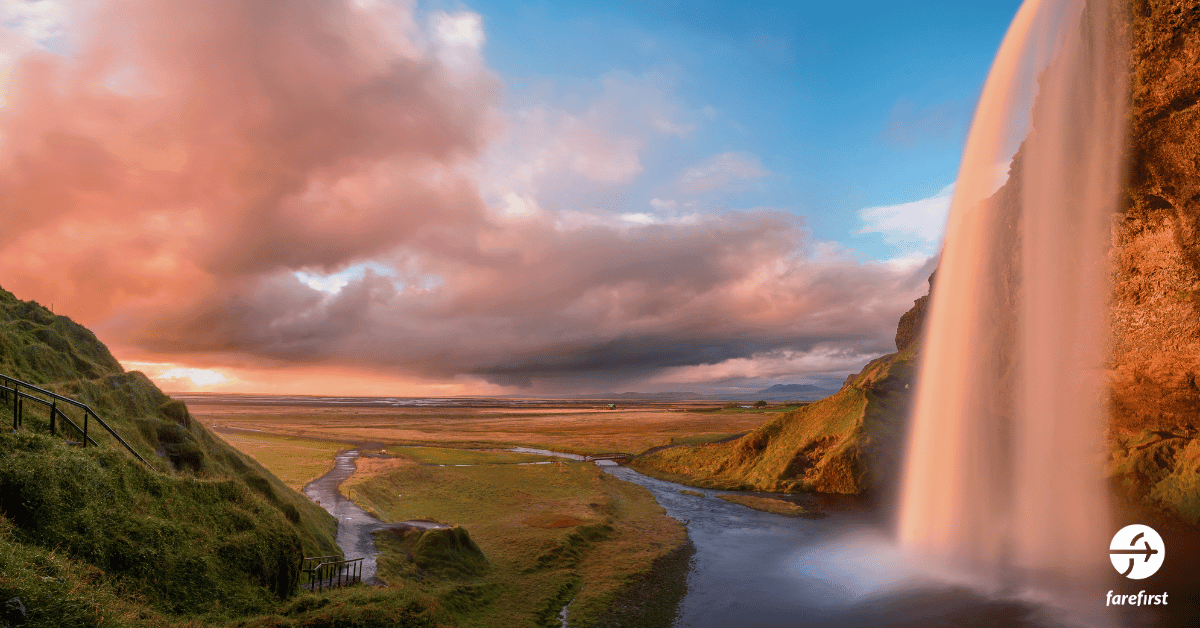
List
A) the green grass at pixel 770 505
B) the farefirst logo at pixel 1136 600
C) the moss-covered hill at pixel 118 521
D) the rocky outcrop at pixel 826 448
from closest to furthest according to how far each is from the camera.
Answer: the moss-covered hill at pixel 118 521 → the farefirst logo at pixel 1136 600 → the green grass at pixel 770 505 → the rocky outcrop at pixel 826 448

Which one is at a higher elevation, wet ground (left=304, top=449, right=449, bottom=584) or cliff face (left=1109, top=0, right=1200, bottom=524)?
cliff face (left=1109, top=0, right=1200, bottom=524)

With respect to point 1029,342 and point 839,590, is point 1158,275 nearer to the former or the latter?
point 1029,342

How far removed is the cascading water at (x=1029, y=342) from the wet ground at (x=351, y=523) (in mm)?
30734

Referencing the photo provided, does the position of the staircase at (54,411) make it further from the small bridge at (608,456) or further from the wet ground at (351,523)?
the small bridge at (608,456)

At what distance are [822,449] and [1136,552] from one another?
91.2 ft

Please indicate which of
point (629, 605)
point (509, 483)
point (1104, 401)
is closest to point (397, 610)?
point (629, 605)

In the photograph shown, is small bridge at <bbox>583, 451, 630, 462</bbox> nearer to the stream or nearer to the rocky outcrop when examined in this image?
the rocky outcrop

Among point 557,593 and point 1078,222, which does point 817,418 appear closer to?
point 1078,222

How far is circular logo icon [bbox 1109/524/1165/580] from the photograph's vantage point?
81.9 feet

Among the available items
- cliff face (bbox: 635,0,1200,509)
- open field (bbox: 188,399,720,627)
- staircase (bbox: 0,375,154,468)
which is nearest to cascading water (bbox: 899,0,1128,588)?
cliff face (bbox: 635,0,1200,509)

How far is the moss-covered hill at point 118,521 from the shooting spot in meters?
10.2

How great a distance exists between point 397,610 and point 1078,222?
43.0 m

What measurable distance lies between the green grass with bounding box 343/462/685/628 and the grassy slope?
1260 cm

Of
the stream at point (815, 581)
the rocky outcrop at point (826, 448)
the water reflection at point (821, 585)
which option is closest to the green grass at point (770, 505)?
the stream at point (815, 581)
